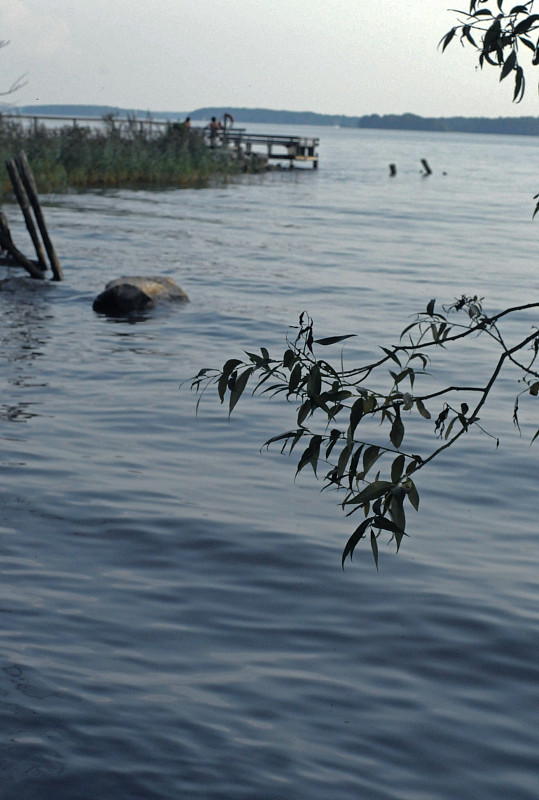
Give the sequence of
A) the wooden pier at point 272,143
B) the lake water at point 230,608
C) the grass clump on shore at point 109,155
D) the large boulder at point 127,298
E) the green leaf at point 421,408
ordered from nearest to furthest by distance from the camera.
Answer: the green leaf at point 421,408 → the lake water at point 230,608 → the large boulder at point 127,298 → the grass clump on shore at point 109,155 → the wooden pier at point 272,143

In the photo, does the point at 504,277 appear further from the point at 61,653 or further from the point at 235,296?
the point at 61,653

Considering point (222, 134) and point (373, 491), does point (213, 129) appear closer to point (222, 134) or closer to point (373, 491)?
point (222, 134)

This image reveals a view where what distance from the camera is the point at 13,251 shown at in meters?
17.5

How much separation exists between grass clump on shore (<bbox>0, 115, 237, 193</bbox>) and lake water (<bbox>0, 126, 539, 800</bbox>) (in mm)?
22851

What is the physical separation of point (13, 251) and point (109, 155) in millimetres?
21149

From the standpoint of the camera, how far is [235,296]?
17469 mm

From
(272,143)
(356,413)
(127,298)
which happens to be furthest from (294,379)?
(272,143)

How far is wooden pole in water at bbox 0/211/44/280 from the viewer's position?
1721 cm

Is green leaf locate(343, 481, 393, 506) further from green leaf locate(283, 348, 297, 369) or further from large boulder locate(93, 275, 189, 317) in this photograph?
large boulder locate(93, 275, 189, 317)

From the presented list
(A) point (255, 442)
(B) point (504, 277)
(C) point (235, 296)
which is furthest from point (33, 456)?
(B) point (504, 277)

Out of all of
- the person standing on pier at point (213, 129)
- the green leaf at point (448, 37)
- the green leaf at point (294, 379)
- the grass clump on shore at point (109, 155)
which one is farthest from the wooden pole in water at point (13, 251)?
the person standing on pier at point (213, 129)

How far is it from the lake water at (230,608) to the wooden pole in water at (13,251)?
16.1ft

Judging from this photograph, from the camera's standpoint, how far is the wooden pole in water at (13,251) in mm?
17211

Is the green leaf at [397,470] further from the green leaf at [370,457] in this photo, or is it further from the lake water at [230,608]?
the lake water at [230,608]
